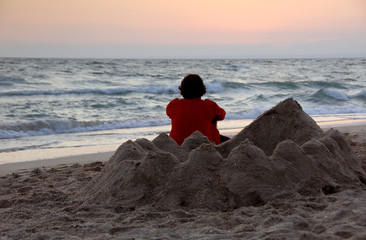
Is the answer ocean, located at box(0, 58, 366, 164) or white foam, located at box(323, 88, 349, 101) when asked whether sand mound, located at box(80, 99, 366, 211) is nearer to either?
ocean, located at box(0, 58, 366, 164)

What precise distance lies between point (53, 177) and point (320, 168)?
120 inches

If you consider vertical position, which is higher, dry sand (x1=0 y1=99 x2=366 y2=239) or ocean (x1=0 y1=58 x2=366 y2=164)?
dry sand (x1=0 y1=99 x2=366 y2=239)

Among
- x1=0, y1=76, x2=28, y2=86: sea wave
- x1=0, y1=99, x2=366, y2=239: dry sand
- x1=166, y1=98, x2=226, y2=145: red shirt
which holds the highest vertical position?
x1=166, y1=98, x2=226, y2=145: red shirt

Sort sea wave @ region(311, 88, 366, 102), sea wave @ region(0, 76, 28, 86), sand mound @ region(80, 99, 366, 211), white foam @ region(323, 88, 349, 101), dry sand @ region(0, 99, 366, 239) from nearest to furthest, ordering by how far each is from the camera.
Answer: dry sand @ region(0, 99, 366, 239) → sand mound @ region(80, 99, 366, 211) → sea wave @ region(311, 88, 366, 102) → white foam @ region(323, 88, 349, 101) → sea wave @ region(0, 76, 28, 86)

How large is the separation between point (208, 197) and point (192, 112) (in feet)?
5.45

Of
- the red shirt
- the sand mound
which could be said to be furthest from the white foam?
the sand mound

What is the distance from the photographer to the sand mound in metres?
3.54

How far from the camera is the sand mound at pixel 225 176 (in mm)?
3541

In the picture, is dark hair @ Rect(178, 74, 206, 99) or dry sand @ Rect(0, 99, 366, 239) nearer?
dry sand @ Rect(0, 99, 366, 239)

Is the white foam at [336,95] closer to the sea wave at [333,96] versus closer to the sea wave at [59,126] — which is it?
the sea wave at [333,96]

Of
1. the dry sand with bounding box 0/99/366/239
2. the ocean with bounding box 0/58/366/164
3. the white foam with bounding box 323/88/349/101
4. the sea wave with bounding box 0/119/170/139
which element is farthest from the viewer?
the white foam with bounding box 323/88/349/101

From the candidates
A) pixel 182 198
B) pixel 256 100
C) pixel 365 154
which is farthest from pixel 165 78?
pixel 182 198

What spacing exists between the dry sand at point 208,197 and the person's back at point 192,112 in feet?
2.02

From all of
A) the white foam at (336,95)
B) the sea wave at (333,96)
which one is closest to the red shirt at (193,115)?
the sea wave at (333,96)
